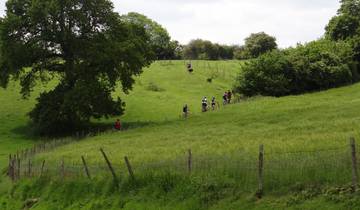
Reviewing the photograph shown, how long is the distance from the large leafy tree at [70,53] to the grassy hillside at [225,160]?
201 inches

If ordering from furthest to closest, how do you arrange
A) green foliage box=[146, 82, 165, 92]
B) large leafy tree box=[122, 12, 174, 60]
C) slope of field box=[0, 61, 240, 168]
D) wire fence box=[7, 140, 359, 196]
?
large leafy tree box=[122, 12, 174, 60], green foliage box=[146, 82, 165, 92], slope of field box=[0, 61, 240, 168], wire fence box=[7, 140, 359, 196]

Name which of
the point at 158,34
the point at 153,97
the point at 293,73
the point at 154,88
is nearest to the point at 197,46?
the point at 158,34

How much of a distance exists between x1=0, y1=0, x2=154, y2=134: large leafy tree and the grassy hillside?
5.11m

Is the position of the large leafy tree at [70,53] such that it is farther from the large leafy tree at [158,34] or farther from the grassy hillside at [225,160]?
the large leafy tree at [158,34]

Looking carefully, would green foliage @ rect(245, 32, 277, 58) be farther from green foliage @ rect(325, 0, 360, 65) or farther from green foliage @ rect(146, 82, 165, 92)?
green foliage @ rect(146, 82, 165, 92)

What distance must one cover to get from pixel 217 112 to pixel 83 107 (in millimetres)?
14988

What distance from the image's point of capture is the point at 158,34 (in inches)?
5851

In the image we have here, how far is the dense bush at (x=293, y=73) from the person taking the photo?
71.4 metres

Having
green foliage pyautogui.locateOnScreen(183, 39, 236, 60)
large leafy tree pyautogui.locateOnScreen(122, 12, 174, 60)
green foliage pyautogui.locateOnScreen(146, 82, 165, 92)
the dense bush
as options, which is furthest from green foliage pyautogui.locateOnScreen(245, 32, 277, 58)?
the dense bush

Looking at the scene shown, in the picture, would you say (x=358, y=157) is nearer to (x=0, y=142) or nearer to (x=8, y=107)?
(x=0, y=142)

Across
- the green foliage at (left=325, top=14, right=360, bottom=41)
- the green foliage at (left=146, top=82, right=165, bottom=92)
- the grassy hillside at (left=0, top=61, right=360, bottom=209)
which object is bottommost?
the grassy hillside at (left=0, top=61, right=360, bottom=209)

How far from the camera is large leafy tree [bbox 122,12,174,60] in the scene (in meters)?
144

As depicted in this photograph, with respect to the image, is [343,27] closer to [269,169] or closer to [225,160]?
[225,160]

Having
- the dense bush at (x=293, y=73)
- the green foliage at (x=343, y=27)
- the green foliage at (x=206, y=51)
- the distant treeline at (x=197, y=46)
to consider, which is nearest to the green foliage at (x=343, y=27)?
the green foliage at (x=343, y=27)
